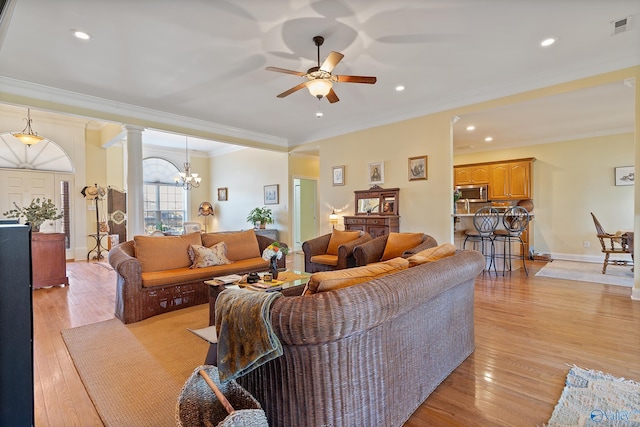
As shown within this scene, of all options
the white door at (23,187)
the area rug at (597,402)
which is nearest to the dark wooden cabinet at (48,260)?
the white door at (23,187)

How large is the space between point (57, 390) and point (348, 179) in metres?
5.57

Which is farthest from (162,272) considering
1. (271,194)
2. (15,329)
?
(271,194)

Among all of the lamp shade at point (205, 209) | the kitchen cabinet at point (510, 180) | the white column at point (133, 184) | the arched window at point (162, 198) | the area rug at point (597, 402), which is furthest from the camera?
the lamp shade at point (205, 209)

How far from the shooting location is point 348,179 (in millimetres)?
6621

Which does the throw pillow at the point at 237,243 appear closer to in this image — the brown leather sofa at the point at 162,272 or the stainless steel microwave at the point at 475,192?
the brown leather sofa at the point at 162,272

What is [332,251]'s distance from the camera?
474 cm

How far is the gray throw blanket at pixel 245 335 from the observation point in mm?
1194

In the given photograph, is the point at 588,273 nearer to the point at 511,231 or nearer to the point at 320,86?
the point at 511,231

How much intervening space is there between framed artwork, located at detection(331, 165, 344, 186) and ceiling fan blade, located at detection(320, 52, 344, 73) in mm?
3727

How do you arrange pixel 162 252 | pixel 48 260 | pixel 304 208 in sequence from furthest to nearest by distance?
pixel 304 208 < pixel 48 260 < pixel 162 252

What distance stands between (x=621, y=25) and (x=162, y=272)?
18.5 feet

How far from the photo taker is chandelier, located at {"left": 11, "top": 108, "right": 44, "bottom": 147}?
17.7ft

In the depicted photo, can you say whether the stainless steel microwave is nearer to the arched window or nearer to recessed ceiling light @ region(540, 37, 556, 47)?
recessed ceiling light @ region(540, 37, 556, 47)

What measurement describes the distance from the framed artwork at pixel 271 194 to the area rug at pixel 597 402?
6.99 m
